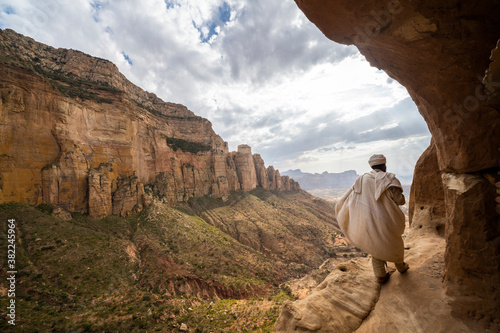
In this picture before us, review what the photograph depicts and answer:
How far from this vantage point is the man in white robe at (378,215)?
363 cm

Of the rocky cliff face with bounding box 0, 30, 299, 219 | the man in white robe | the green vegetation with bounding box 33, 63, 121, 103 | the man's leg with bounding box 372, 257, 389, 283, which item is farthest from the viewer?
the green vegetation with bounding box 33, 63, 121, 103

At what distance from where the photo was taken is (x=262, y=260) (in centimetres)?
3234

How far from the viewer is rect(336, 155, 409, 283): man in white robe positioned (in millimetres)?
3633

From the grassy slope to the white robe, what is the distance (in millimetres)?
17413

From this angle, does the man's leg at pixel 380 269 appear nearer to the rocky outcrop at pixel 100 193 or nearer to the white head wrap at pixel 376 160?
the white head wrap at pixel 376 160

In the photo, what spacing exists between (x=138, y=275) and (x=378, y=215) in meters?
26.6

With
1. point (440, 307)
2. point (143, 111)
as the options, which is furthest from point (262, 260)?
point (143, 111)

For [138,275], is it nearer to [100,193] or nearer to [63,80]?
[100,193]

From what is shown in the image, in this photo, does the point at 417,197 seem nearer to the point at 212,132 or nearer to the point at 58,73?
the point at 58,73

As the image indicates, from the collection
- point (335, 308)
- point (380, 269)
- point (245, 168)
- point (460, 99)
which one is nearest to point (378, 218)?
point (380, 269)

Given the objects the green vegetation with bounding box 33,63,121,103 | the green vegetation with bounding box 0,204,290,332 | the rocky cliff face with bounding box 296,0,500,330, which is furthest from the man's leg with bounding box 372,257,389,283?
the green vegetation with bounding box 33,63,121,103

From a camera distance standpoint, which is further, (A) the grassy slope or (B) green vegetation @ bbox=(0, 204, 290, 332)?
(A) the grassy slope

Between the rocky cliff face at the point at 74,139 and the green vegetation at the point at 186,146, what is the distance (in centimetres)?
404

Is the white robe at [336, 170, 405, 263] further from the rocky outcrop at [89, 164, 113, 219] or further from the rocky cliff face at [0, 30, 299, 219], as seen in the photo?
the rocky outcrop at [89, 164, 113, 219]
